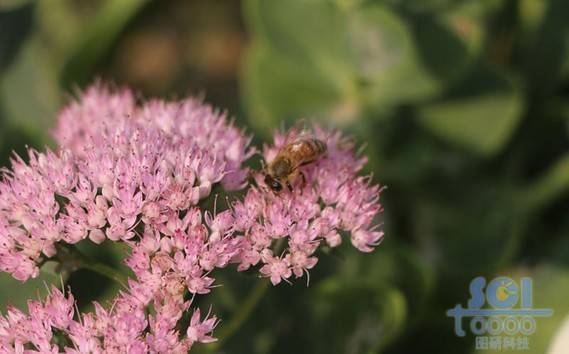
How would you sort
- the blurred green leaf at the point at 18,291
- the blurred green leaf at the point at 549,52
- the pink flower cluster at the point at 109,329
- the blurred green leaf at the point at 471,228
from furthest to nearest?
the blurred green leaf at the point at 549,52 < the blurred green leaf at the point at 471,228 < the blurred green leaf at the point at 18,291 < the pink flower cluster at the point at 109,329

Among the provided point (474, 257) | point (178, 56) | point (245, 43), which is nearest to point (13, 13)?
point (178, 56)

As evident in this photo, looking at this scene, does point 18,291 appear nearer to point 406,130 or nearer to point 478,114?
point 406,130

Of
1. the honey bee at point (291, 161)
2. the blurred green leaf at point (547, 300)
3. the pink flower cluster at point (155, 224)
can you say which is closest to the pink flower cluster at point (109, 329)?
the pink flower cluster at point (155, 224)

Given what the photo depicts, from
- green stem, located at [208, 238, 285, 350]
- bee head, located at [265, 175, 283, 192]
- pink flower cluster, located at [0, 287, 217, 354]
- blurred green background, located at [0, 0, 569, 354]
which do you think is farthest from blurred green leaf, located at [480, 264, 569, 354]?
pink flower cluster, located at [0, 287, 217, 354]

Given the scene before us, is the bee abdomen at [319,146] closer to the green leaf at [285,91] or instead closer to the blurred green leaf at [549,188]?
the green leaf at [285,91]

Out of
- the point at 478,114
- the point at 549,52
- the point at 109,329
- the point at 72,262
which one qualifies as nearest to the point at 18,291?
the point at 72,262

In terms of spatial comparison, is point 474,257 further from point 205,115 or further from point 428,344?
point 205,115

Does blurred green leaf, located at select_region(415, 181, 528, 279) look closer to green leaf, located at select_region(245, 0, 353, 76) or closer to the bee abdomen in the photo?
green leaf, located at select_region(245, 0, 353, 76)
